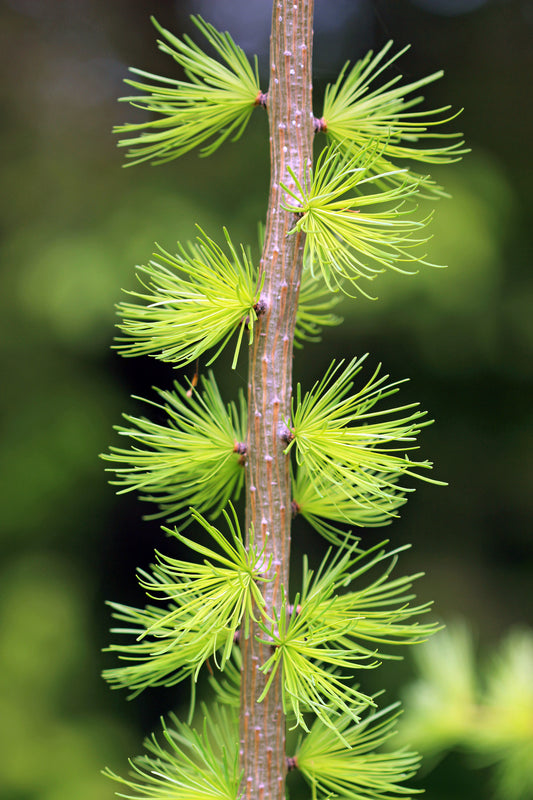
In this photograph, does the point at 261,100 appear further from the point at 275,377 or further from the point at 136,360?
the point at 136,360

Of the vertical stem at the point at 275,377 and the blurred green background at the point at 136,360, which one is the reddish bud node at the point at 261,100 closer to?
the vertical stem at the point at 275,377

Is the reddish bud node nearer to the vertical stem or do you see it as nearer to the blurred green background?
the vertical stem

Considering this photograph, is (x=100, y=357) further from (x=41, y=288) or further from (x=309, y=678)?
(x=309, y=678)

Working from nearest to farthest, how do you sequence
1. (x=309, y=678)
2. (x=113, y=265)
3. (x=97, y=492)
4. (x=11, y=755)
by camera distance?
(x=309, y=678)
(x=113, y=265)
(x=11, y=755)
(x=97, y=492)

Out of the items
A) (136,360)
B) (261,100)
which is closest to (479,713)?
(261,100)

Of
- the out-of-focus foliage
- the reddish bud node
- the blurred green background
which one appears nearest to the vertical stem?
the reddish bud node

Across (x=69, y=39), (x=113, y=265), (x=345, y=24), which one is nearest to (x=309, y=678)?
(x=113, y=265)

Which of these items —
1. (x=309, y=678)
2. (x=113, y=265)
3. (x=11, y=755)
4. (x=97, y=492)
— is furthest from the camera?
(x=97, y=492)
